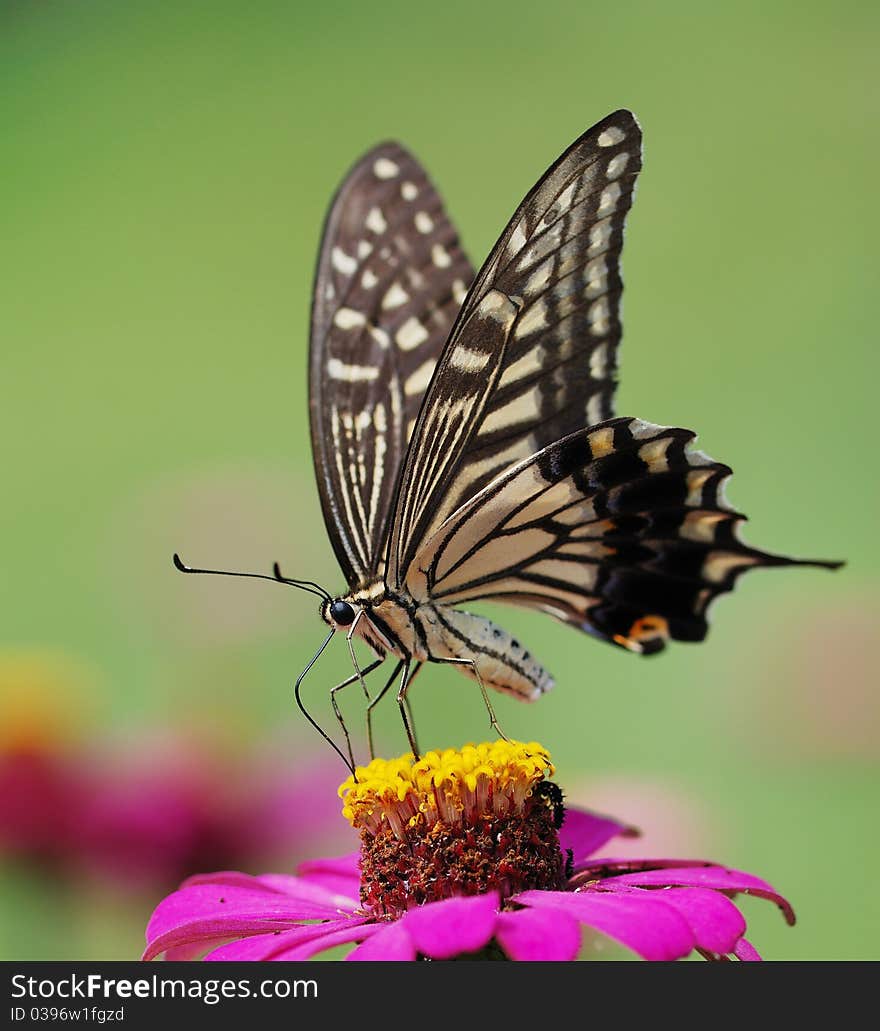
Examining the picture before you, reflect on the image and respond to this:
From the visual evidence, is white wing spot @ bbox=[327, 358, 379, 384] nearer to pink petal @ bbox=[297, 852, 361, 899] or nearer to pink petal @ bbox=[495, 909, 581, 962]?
pink petal @ bbox=[297, 852, 361, 899]

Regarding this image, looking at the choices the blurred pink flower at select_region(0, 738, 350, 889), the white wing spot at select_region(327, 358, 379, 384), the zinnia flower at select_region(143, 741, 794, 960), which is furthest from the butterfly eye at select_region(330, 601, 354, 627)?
the blurred pink flower at select_region(0, 738, 350, 889)

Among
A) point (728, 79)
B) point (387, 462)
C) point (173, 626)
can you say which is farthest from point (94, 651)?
Answer: point (728, 79)

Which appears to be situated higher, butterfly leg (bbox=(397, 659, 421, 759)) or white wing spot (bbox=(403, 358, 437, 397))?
white wing spot (bbox=(403, 358, 437, 397))

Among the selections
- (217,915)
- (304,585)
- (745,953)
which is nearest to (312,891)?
(217,915)

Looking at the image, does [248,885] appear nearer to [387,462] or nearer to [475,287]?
[387,462]

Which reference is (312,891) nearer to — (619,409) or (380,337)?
(380,337)

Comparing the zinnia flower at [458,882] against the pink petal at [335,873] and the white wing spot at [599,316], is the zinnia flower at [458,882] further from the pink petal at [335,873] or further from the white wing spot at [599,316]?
the white wing spot at [599,316]
